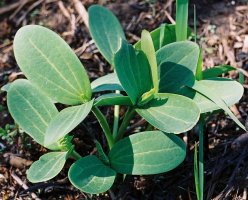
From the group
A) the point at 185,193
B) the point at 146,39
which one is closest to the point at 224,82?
the point at 146,39

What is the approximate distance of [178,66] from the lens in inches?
54.0

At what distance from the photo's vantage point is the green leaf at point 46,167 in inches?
49.6

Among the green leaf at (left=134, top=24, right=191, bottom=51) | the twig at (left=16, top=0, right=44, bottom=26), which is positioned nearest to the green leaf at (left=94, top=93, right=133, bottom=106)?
the green leaf at (left=134, top=24, right=191, bottom=51)

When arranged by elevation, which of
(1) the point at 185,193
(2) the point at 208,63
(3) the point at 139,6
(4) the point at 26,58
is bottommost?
(1) the point at 185,193

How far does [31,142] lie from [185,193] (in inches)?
22.4

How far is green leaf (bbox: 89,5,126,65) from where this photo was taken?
5.19 ft

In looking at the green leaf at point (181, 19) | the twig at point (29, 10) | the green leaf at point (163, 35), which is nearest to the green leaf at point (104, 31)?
the green leaf at point (163, 35)

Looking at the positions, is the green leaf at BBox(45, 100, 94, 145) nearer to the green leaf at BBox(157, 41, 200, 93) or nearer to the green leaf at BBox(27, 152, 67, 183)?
the green leaf at BBox(27, 152, 67, 183)

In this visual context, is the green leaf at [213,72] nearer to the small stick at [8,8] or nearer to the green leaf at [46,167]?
the green leaf at [46,167]

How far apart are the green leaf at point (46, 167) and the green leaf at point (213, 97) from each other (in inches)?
16.8

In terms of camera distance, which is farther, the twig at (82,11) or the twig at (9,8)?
the twig at (9,8)

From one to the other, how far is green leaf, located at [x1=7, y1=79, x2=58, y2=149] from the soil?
25cm

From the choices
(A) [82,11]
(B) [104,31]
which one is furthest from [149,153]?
(A) [82,11]

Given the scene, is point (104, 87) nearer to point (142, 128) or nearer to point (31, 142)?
point (142, 128)
